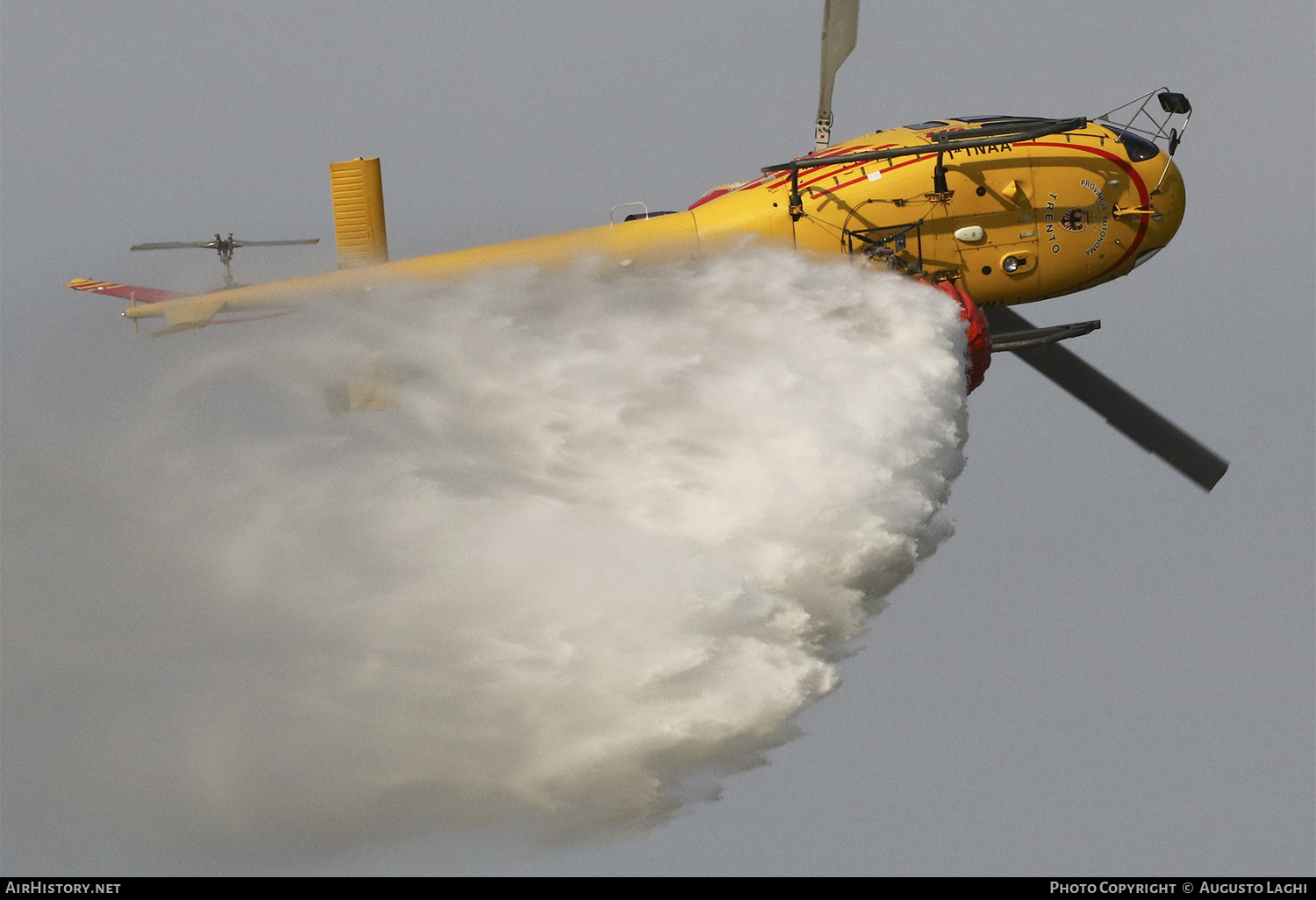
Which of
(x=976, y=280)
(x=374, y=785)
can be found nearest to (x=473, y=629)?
(x=374, y=785)

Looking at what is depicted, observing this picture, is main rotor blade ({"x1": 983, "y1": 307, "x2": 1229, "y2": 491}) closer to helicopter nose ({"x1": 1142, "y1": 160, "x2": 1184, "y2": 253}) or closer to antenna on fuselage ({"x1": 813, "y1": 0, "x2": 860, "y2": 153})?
helicopter nose ({"x1": 1142, "y1": 160, "x2": 1184, "y2": 253})

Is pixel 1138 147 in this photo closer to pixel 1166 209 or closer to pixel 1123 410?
pixel 1166 209

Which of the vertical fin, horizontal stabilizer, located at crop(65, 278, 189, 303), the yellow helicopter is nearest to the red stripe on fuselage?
the yellow helicopter

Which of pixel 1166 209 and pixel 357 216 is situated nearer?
pixel 357 216

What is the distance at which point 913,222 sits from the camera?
800 inches

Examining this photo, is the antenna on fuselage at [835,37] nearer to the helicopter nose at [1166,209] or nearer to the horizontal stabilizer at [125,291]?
the helicopter nose at [1166,209]

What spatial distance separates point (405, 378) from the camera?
20.0 meters

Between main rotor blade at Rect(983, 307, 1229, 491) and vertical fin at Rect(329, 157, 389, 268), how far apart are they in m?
7.84

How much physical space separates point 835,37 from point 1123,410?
6094 mm

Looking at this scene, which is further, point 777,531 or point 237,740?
point 237,740

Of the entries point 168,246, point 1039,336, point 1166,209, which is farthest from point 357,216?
point 1166,209

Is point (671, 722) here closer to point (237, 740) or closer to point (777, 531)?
point (777, 531)

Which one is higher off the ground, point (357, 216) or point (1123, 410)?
point (357, 216)
